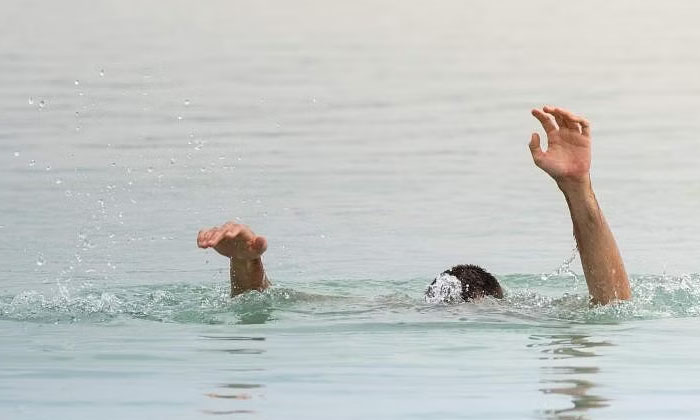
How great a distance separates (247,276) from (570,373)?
3367 millimetres

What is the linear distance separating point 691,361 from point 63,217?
26.3 ft

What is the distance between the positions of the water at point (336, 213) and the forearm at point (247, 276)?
0.13 meters

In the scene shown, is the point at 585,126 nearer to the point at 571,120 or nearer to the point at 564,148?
the point at 571,120

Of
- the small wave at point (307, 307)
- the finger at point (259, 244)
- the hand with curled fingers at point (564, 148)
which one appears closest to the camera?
the hand with curled fingers at point (564, 148)

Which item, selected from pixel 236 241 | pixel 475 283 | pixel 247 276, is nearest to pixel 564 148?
pixel 475 283

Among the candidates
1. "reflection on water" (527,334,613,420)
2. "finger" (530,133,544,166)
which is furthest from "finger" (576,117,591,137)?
"reflection on water" (527,334,613,420)

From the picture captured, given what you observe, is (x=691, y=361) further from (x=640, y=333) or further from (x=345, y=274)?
(x=345, y=274)

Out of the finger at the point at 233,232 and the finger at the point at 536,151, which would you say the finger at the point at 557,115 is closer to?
the finger at the point at 536,151

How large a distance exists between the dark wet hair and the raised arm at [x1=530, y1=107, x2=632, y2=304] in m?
0.91

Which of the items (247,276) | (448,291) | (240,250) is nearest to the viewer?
(240,250)

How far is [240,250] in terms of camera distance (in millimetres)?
12086

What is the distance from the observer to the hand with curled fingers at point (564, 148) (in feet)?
37.2

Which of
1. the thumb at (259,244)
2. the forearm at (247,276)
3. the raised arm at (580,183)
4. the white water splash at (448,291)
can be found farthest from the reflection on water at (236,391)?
the raised arm at (580,183)

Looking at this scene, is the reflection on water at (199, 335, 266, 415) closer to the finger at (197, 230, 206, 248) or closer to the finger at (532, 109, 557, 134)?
the finger at (197, 230, 206, 248)
